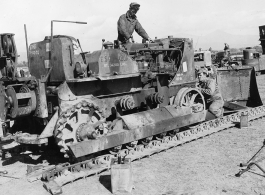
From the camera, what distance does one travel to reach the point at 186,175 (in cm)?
723

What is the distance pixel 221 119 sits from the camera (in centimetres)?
1149

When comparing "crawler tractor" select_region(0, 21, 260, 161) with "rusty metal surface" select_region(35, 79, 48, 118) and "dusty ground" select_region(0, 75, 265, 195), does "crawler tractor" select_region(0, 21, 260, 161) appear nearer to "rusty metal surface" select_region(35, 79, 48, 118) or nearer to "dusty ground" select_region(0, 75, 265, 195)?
"rusty metal surface" select_region(35, 79, 48, 118)

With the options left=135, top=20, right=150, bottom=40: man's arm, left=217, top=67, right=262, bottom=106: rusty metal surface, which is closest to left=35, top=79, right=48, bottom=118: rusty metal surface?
left=135, top=20, right=150, bottom=40: man's arm

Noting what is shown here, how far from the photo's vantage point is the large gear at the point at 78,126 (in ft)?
24.6

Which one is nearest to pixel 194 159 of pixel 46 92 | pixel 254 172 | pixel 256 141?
pixel 254 172

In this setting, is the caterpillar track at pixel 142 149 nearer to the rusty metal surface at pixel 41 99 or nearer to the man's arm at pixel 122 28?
the rusty metal surface at pixel 41 99

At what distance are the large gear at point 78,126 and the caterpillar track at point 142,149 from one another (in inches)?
19.7

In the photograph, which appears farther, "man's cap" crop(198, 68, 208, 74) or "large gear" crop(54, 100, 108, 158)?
"man's cap" crop(198, 68, 208, 74)

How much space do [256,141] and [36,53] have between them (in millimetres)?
6288

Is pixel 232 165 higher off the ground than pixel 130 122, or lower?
lower

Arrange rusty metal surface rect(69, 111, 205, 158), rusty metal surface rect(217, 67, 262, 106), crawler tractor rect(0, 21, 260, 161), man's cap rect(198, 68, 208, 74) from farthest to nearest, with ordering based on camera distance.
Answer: rusty metal surface rect(217, 67, 262, 106)
man's cap rect(198, 68, 208, 74)
crawler tractor rect(0, 21, 260, 161)
rusty metal surface rect(69, 111, 205, 158)

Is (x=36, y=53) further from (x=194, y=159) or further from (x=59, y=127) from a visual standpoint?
(x=194, y=159)

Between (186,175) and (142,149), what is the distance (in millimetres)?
1774

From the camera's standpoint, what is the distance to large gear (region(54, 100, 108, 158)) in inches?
296
